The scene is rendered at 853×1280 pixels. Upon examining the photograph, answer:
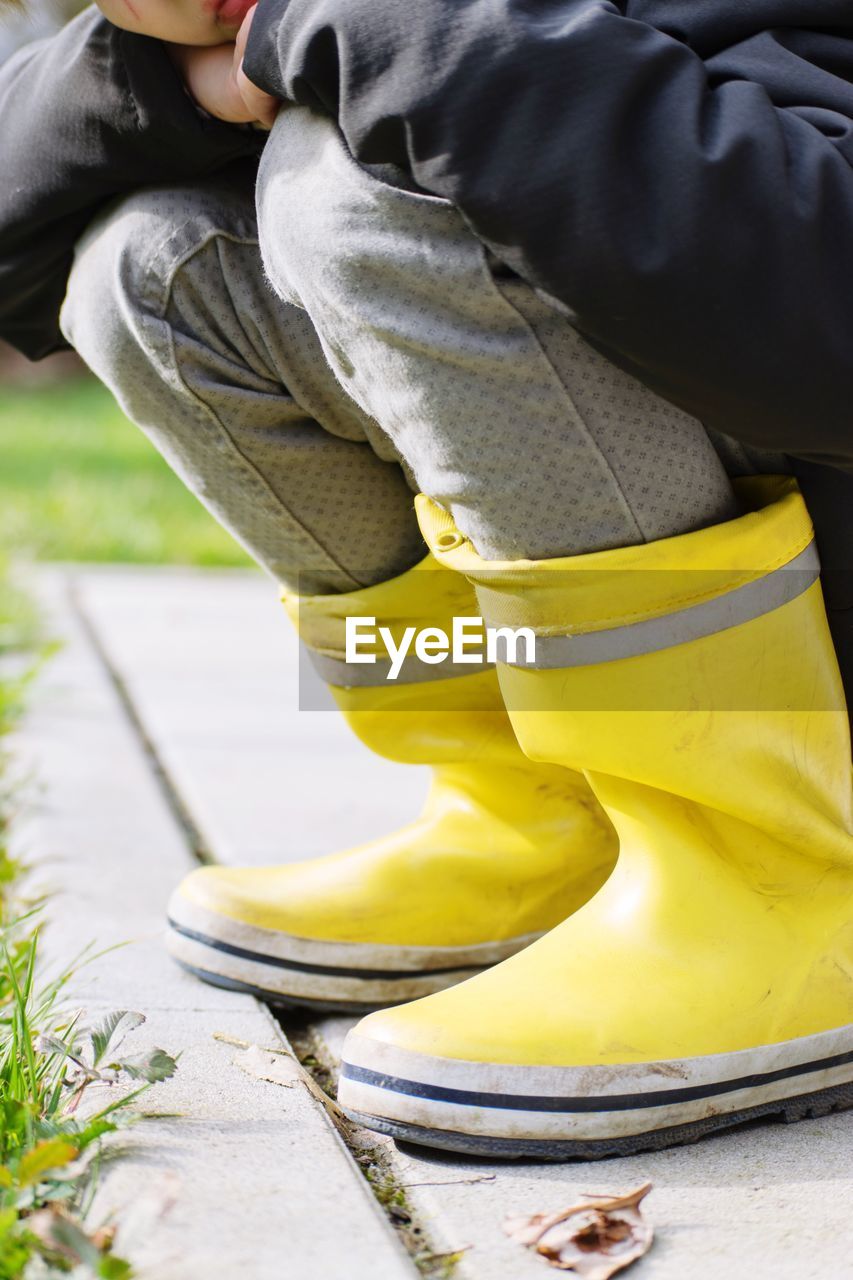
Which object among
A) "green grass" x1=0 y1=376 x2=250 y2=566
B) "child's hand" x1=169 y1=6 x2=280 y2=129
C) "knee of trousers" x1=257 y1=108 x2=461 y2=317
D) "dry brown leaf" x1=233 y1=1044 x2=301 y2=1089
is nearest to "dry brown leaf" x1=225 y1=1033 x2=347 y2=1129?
"dry brown leaf" x1=233 y1=1044 x2=301 y2=1089

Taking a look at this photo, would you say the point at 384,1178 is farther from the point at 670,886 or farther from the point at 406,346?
the point at 406,346

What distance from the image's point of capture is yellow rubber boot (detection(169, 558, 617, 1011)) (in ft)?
4.33

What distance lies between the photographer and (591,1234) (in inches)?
35.3

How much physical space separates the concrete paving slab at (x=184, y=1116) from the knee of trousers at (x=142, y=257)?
55cm

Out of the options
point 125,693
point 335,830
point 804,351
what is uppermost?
point 804,351

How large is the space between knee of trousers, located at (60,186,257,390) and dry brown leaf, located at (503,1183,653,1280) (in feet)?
2.45

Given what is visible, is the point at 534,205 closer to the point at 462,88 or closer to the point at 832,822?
the point at 462,88

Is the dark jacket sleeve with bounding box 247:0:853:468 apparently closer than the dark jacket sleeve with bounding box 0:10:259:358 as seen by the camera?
Yes

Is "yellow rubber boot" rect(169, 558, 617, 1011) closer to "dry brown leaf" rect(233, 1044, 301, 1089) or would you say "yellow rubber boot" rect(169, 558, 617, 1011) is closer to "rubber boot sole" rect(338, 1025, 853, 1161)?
"dry brown leaf" rect(233, 1044, 301, 1089)

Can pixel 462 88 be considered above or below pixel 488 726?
above

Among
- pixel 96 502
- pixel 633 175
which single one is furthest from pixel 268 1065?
pixel 96 502

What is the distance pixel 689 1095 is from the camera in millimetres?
1024

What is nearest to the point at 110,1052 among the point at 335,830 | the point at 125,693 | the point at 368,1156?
the point at 368,1156

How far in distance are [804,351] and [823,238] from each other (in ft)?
0.22
